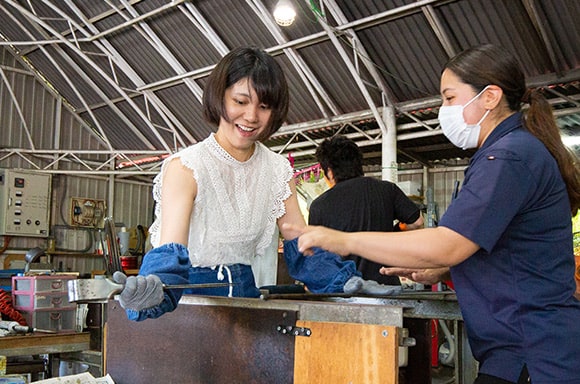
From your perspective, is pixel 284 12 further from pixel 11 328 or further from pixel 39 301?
pixel 11 328

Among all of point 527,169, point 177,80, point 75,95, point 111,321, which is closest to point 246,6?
point 177,80

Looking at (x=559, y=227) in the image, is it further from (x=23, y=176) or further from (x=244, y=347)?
(x=23, y=176)

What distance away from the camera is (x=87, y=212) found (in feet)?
37.8

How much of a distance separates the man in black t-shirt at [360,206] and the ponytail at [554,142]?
68.0 inches

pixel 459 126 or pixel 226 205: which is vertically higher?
pixel 459 126

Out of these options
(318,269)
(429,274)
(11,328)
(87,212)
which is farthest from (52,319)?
(87,212)

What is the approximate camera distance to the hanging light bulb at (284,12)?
616 centimetres

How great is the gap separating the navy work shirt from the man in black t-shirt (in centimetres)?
178

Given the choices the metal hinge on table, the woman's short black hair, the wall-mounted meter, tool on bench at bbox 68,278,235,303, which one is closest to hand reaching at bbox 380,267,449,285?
the metal hinge on table

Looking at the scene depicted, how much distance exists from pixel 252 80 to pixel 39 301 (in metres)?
3.80

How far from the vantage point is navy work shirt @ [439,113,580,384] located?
47.6 inches

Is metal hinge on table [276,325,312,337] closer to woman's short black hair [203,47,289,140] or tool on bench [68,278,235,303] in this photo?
tool on bench [68,278,235,303]

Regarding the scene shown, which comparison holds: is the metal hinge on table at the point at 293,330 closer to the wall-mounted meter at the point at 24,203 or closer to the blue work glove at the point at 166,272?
the blue work glove at the point at 166,272

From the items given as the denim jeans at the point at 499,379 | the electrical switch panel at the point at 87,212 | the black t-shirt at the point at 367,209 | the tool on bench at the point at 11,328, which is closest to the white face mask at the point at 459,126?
the denim jeans at the point at 499,379
